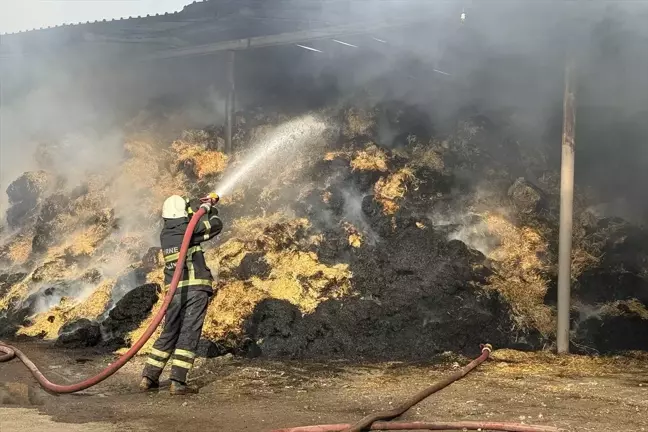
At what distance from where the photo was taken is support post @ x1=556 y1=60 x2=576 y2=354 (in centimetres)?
660

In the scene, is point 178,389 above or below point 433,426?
below

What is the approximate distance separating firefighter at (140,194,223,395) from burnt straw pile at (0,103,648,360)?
1.37 metres

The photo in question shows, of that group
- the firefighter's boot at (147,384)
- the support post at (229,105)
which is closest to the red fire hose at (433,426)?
the firefighter's boot at (147,384)

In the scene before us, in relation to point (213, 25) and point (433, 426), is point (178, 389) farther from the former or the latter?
point (213, 25)

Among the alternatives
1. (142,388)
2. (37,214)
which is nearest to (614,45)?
(142,388)

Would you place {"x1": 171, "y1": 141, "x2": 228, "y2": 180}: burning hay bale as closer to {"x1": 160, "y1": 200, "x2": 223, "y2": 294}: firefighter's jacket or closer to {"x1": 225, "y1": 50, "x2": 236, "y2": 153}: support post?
{"x1": 225, "y1": 50, "x2": 236, "y2": 153}: support post

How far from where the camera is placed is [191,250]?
17.4ft

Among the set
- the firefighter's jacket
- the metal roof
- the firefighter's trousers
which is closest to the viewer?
the firefighter's trousers

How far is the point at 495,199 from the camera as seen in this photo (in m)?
8.95

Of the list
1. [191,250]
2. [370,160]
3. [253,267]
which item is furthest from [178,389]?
[370,160]

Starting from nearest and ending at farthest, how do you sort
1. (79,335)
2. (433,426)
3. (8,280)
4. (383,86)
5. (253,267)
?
(433,426) < (79,335) < (253,267) < (8,280) < (383,86)

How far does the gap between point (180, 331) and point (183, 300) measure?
27 centimetres

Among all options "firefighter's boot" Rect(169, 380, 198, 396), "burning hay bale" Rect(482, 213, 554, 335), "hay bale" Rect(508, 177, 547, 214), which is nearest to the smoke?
"burning hay bale" Rect(482, 213, 554, 335)

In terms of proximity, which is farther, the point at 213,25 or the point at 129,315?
the point at 213,25
